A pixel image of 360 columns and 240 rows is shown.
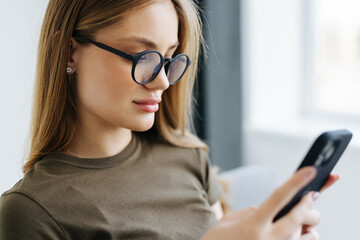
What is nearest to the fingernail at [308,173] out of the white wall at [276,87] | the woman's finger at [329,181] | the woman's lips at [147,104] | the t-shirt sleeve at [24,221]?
the woman's finger at [329,181]

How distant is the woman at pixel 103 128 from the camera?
935 mm

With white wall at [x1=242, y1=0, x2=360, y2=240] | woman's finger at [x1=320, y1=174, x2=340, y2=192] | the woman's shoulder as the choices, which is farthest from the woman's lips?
white wall at [x1=242, y1=0, x2=360, y2=240]

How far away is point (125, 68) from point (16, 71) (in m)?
0.53

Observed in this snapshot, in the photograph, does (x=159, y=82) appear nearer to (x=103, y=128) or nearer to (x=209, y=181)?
(x=103, y=128)

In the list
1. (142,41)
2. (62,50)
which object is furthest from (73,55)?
(142,41)

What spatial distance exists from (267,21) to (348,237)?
116 centimetres

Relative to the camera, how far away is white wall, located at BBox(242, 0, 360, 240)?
2217 millimetres

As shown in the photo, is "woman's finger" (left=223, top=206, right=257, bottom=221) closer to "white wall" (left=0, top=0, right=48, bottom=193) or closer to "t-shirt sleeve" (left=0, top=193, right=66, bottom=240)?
"t-shirt sleeve" (left=0, top=193, right=66, bottom=240)

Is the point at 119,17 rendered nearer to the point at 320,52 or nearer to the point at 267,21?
the point at 267,21

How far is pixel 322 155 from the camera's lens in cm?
73

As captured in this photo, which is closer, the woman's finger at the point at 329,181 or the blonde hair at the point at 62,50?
the woman's finger at the point at 329,181

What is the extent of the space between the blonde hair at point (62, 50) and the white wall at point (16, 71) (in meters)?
0.24

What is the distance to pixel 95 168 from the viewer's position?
1044 mm

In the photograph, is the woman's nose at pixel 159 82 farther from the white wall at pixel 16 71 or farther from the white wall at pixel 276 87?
the white wall at pixel 276 87
